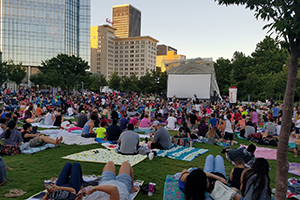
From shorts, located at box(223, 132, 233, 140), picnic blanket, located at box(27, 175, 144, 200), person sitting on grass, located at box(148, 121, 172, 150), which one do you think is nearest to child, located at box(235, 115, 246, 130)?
shorts, located at box(223, 132, 233, 140)

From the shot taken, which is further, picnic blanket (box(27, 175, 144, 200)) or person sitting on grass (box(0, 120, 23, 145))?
person sitting on grass (box(0, 120, 23, 145))

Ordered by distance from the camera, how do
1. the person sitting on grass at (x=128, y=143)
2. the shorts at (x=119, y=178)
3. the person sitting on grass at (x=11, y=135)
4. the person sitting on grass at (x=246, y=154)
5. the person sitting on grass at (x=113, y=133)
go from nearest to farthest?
the shorts at (x=119, y=178) → the person sitting on grass at (x=246, y=154) → the person sitting on grass at (x=11, y=135) → the person sitting on grass at (x=128, y=143) → the person sitting on grass at (x=113, y=133)

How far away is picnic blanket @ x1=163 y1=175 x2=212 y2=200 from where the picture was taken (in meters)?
4.21

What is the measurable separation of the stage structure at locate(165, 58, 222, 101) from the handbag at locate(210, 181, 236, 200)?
3293 cm

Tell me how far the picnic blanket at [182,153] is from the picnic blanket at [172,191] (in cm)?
184

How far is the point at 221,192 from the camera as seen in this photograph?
3932mm

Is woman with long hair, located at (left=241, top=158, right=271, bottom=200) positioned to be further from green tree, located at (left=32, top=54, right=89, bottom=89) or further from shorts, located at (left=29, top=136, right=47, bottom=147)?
green tree, located at (left=32, top=54, right=89, bottom=89)

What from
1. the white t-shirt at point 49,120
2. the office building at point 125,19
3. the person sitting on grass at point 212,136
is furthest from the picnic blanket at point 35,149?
the office building at point 125,19

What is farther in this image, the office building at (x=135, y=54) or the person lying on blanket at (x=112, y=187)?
the office building at (x=135, y=54)

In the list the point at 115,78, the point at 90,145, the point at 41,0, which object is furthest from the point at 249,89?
the point at 41,0

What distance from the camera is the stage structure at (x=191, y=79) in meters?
38.0

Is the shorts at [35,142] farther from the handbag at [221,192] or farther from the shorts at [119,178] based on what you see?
the handbag at [221,192]

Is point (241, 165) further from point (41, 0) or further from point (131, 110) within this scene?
point (41, 0)

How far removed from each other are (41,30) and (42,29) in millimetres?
450
